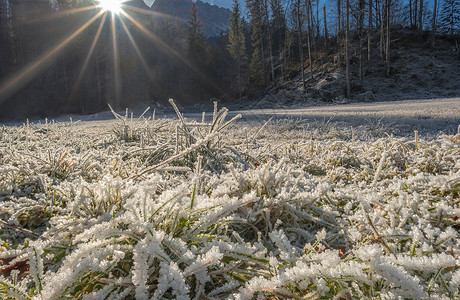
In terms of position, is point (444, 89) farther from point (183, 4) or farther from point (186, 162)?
point (183, 4)

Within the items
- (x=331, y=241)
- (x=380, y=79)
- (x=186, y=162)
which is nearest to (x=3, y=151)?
(x=186, y=162)

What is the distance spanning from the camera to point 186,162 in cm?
190

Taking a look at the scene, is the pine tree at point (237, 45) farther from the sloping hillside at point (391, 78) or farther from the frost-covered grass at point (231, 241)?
the frost-covered grass at point (231, 241)

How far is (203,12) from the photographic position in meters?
84.1

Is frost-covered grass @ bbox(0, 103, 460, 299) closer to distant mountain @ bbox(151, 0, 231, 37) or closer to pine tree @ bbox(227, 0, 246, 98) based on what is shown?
pine tree @ bbox(227, 0, 246, 98)

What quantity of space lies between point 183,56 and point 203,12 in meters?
62.9

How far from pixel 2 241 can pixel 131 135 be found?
268cm

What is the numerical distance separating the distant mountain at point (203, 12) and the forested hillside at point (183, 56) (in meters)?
46.1

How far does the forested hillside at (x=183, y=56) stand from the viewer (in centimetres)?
2000

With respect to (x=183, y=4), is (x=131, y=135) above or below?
below

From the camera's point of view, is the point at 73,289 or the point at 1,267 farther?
the point at 1,267

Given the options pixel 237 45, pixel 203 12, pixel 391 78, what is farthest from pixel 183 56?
pixel 203 12

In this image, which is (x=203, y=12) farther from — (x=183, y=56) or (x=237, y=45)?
(x=237, y=45)

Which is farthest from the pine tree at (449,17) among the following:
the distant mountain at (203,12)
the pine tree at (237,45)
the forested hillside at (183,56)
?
the distant mountain at (203,12)
